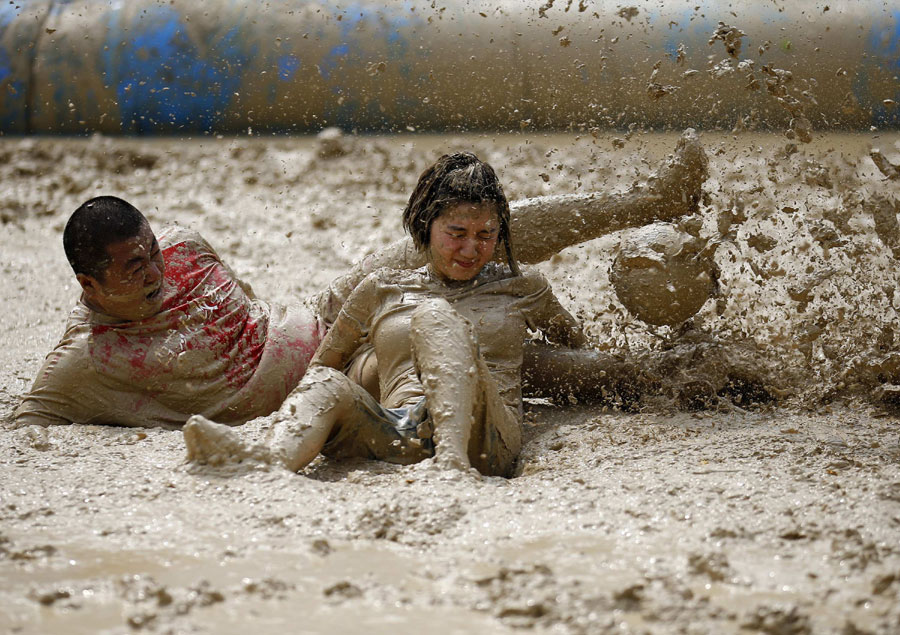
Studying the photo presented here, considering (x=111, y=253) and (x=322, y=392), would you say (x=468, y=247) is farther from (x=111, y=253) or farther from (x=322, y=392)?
(x=111, y=253)

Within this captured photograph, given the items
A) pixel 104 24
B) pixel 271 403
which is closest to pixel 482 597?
pixel 271 403

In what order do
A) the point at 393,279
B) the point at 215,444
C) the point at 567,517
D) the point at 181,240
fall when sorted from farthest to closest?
the point at 181,240, the point at 393,279, the point at 215,444, the point at 567,517

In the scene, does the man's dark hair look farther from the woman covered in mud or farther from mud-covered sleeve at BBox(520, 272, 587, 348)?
mud-covered sleeve at BBox(520, 272, 587, 348)

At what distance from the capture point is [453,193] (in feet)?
8.62

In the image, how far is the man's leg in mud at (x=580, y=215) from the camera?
119 inches

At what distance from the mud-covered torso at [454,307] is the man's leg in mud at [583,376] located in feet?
0.84

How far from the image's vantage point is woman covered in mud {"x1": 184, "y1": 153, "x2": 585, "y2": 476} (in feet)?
7.26

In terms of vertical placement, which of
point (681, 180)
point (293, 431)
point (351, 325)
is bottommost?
point (293, 431)

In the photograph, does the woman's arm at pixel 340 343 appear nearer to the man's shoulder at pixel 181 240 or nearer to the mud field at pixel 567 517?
the mud field at pixel 567 517

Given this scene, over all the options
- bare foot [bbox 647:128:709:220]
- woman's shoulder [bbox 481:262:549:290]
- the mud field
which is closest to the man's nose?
the mud field

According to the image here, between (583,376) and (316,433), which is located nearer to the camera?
(316,433)

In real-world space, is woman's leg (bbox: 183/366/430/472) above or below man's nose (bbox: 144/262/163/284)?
below

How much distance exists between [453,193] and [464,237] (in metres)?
0.12

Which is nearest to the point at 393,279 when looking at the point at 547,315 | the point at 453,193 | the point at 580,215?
the point at 453,193
